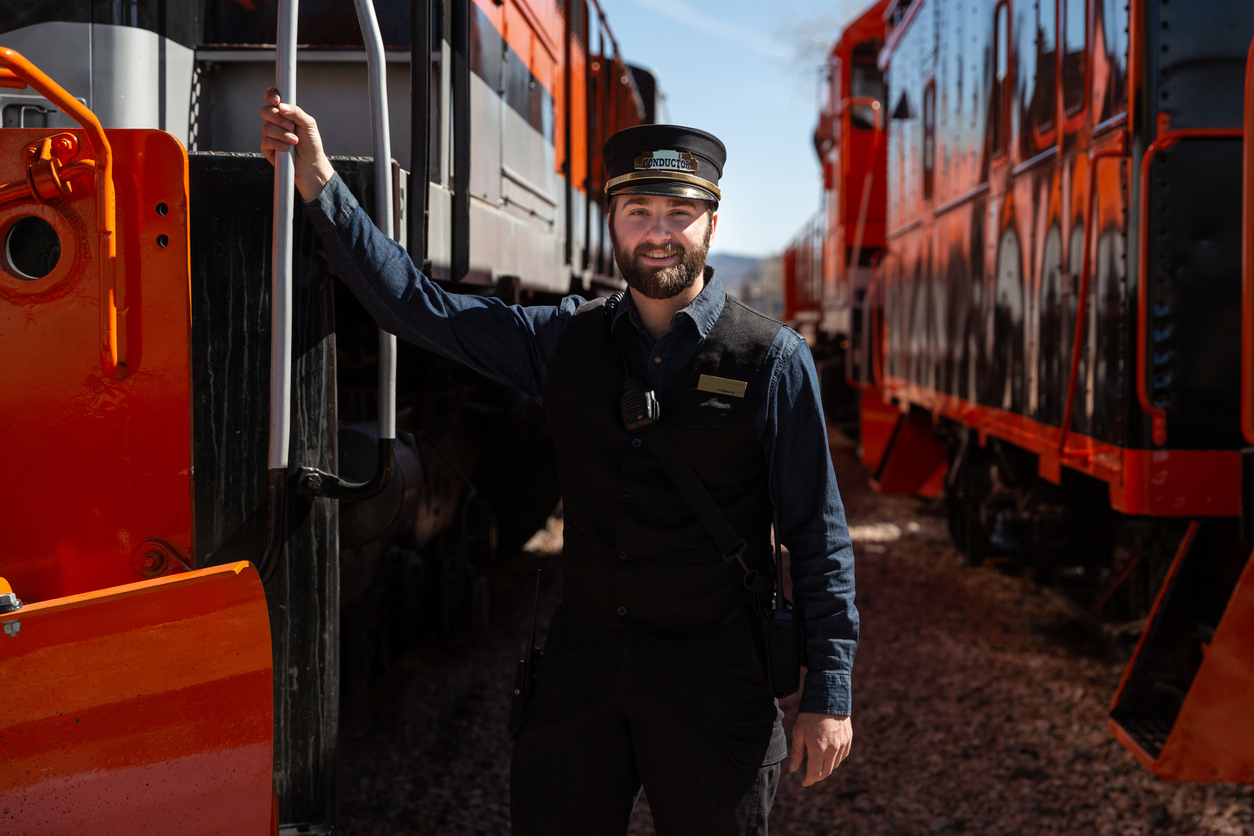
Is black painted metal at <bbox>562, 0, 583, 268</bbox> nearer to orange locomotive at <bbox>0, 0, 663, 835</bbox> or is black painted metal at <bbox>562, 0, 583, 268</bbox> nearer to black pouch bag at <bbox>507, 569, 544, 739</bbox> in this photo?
orange locomotive at <bbox>0, 0, 663, 835</bbox>

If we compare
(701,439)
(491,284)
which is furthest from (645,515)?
(491,284)

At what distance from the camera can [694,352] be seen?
2.03 metres

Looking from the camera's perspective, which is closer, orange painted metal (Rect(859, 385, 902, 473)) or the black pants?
the black pants

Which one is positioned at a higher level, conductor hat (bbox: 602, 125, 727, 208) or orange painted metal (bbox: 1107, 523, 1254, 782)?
conductor hat (bbox: 602, 125, 727, 208)

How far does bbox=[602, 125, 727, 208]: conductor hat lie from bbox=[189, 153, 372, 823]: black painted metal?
578 mm

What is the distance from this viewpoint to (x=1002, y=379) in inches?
183

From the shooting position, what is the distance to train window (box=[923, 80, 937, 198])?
6410 mm

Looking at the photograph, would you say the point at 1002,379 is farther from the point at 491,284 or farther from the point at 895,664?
the point at 491,284

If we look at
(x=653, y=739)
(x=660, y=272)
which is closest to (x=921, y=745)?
(x=653, y=739)

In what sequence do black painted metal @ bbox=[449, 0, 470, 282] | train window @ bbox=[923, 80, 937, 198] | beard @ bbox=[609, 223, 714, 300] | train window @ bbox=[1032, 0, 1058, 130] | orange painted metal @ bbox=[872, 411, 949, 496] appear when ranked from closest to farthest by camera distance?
1. beard @ bbox=[609, 223, 714, 300]
2. black painted metal @ bbox=[449, 0, 470, 282]
3. train window @ bbox=[1032, 0, 1058, 130]
4. train window @ bbox=[923, 80, 937, 198]
5. orange painted metal @ bbox=[872, 411, 949, 496]

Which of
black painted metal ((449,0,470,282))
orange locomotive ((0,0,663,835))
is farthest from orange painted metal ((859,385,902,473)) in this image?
orange locomotive ((0,0,663,835))

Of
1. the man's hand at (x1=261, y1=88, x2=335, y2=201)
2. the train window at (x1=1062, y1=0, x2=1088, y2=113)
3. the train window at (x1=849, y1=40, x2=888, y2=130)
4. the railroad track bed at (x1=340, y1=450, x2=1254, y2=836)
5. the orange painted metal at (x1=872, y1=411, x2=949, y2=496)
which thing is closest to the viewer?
the man's hand at (x1=261, y1=88, x2=335, y2=201)

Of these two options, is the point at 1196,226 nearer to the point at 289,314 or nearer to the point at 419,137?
the point at 419,137

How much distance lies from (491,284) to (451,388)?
0.84 meters
